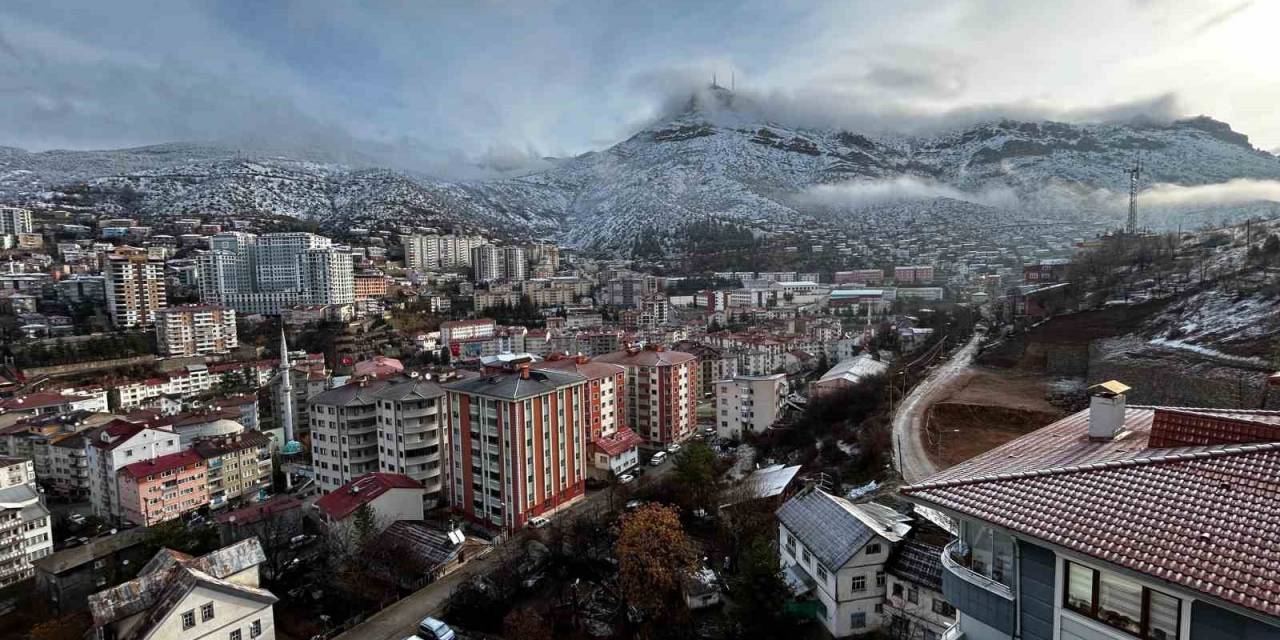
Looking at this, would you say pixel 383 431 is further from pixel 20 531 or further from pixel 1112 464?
pixel 1112 464

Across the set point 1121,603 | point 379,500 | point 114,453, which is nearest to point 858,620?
point 1121,603

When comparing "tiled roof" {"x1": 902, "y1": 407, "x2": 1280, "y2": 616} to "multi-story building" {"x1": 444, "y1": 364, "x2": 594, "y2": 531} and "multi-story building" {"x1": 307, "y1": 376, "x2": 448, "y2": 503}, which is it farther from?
"multi-story building" {"x1": 307, "y1": 376, "x2": 448, "y2": 503}

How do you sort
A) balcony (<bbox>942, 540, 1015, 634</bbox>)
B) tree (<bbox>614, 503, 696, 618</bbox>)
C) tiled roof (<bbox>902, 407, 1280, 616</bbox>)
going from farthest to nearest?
1. tree (<bbox>614, 503, 696, 618</bbox>)
2. balcony (<bbox>942, 540, 1015, 634</bbox>)
3. tiled roof (<bbox>902, 407, 1280, 616</bbox>)

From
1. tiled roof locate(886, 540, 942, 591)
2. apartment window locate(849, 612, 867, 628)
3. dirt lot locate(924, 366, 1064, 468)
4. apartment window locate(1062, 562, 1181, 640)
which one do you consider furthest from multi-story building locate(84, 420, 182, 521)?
apartment window locate(1062, 562, 1181, 640)

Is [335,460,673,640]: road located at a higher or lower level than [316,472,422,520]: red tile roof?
lower

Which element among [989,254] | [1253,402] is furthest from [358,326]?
[989,254]

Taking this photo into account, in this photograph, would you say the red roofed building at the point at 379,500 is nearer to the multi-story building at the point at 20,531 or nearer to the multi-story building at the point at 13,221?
the multi-story building at the point at 20,531
